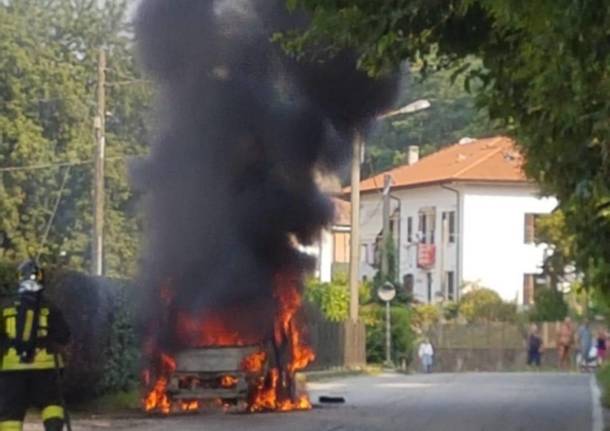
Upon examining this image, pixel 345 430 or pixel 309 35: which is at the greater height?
pixel 309 35

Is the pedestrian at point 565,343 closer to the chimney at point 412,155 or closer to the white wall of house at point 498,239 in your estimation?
the white wall of house at point 498,239

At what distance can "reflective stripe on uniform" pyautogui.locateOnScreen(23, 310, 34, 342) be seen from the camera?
1323 centimetres

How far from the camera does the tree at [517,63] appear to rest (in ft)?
39.9

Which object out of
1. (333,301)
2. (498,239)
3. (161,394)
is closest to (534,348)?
(333,301)

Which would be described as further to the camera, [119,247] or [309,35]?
[119,247]

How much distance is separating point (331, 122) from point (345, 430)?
586cm

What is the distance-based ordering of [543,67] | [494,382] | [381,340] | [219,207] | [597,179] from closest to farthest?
[543,67], [597,179], [219,207], [494,382], [381,340]

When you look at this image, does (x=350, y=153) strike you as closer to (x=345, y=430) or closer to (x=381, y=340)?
(x=345, y=430)

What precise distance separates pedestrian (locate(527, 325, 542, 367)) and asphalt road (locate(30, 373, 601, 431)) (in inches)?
650

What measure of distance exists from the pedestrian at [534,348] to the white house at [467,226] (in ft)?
51.6

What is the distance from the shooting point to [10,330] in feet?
43.7

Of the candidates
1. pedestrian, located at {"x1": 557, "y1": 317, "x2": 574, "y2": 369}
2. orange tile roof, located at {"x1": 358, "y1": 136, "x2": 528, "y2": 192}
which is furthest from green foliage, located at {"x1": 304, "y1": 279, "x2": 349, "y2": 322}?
orange tile roof, located at {"x1": 358, "y1": 136, "x2": 528, "y2": 192}

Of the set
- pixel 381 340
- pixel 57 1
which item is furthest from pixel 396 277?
pixel 57 1

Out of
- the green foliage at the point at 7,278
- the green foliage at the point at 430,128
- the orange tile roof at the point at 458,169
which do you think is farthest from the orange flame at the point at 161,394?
the green foliage at the point at 430,128
